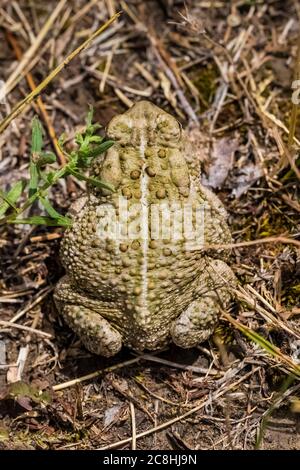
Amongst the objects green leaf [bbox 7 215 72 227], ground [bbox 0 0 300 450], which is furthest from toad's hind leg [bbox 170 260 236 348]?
green leaf [bbox 7 215 72 227]

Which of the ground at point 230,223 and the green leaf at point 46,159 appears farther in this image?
the ground at point 230,223

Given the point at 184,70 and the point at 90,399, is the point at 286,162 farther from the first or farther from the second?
the point at 90,399

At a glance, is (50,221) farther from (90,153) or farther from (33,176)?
(90,153)

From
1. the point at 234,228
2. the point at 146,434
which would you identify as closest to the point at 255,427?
the point at 146,434

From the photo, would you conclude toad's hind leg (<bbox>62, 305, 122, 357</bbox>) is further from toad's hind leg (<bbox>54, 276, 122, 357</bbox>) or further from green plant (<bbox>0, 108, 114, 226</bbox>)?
green plant (<bbox>0, 108, 114, 226</bbox>)

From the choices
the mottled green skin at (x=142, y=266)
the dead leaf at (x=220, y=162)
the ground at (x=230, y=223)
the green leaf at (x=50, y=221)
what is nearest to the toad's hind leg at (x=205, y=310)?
the mottled green skin at (x=142, y=266)

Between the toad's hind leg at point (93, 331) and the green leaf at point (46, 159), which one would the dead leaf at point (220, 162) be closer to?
the green leaf at point (46, 159)
